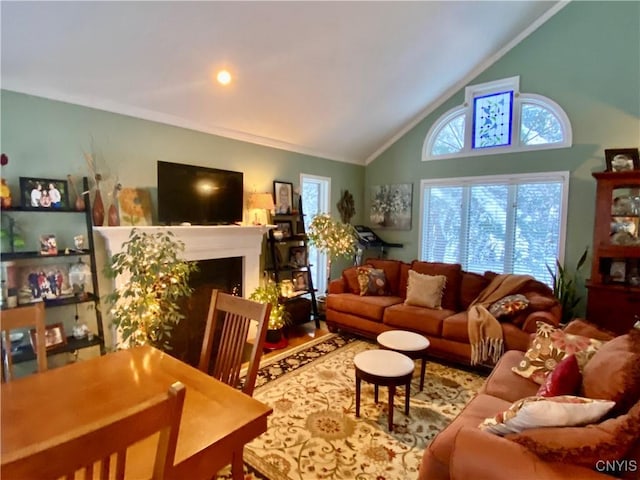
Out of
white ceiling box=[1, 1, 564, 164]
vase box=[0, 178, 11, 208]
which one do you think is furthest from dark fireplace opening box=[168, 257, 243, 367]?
vase box=[0, 178, 11, 208]

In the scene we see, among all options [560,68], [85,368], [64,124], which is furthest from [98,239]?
[560,68]

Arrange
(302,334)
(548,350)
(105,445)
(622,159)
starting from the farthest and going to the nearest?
1. (302,334)
2. (622,159)
3. (548,350)
4. (105,445)

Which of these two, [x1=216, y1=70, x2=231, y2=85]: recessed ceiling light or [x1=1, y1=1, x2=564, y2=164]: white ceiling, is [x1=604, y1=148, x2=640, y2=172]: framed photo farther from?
[x1=216, y1=70, x2=231, y2=85]: recessed ceiling light

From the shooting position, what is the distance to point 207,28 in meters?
2.86

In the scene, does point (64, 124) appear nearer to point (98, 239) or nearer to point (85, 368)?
point (98, 239)

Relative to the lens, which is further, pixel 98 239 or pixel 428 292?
pixel 428 292

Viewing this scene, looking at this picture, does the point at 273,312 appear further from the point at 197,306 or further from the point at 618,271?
the point at 618,271

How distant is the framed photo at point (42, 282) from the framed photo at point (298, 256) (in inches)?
104

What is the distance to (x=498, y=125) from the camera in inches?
194

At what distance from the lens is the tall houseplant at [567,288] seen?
166 inches

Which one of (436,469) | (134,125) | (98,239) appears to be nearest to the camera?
(436,469)

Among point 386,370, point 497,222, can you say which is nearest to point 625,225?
point 497,222

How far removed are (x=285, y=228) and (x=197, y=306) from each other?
62.8 inches

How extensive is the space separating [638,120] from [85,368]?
5.54 m
